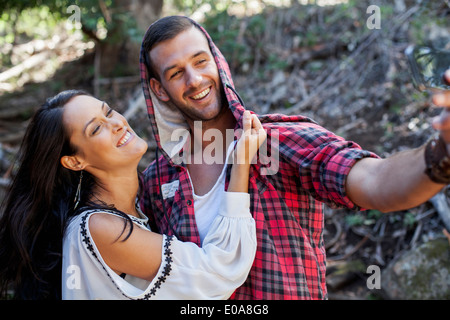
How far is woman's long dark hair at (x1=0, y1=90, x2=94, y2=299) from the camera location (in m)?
2.17

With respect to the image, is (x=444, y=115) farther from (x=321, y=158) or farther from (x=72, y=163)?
(x=72, y=163)

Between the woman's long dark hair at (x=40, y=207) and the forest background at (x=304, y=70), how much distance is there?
1115mm

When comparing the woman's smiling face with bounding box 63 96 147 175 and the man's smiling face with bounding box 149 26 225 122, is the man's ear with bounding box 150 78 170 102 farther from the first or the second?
the woman's smiling face with bounding box 63 96 147 175

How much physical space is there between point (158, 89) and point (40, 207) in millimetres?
969

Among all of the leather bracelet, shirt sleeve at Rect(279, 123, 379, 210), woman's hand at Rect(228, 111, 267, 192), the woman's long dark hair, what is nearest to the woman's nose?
the woman's long dark hair

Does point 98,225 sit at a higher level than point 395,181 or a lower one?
lower

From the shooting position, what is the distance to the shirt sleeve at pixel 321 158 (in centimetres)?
152

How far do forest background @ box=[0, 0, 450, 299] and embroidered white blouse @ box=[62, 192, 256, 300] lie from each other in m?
1.64

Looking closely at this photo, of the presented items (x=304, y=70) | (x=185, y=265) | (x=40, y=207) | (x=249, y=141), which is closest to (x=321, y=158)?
(x=249, y=141)

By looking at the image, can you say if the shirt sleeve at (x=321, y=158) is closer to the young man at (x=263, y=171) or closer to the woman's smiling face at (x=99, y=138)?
the young man at (x=263, y=171)

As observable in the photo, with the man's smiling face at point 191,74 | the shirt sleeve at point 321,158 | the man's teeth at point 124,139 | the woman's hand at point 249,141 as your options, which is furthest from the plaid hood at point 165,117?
the shirt sleeve at point 321,158

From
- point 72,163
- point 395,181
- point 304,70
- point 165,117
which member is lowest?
point 395,181

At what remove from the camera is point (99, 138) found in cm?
209

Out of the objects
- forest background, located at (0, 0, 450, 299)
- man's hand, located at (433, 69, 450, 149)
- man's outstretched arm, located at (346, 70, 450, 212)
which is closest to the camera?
Answer: man's hand, located at (433, 69, 450, 149)
